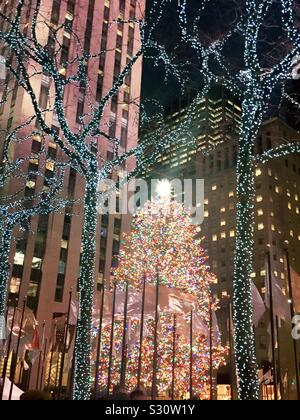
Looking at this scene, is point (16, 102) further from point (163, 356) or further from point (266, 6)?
point (266, 6)

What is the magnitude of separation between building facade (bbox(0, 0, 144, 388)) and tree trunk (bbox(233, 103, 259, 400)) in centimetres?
2844

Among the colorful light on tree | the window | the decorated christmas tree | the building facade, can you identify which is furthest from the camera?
the window

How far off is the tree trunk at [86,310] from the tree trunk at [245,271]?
3.84 meters

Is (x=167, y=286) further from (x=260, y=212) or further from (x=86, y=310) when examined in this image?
(x=260, y=212)

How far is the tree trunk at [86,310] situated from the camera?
33.9ft

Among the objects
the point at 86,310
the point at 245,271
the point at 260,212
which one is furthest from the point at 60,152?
the point at 260,212

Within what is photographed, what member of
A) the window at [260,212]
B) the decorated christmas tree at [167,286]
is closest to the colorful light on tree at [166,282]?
the decorated christmas tree at [167,286]

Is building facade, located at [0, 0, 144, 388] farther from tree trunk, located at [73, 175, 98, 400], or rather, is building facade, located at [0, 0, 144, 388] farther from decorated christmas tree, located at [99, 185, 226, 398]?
tree trunk, located at [73, 175, 98, 400]

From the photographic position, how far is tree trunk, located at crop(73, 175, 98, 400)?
10.3 metres

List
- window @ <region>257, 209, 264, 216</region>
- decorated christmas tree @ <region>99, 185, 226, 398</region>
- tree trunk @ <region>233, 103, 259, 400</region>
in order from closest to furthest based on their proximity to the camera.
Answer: tree trunk @ <region>233, 103, 259, 400</region>
decorated christmas tree @ <region>99, 185, 226, 398</region>
window @ <region>257, 209, 264, 216</region>

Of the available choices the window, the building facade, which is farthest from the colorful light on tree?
the window

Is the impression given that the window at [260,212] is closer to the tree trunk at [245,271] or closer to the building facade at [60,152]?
the building facade at [60,152]

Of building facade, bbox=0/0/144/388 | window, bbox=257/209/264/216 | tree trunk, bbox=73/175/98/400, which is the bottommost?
tree trunk, bbox=73/175/98/400

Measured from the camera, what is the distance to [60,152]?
46.1 m
